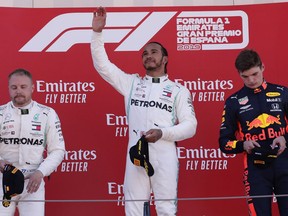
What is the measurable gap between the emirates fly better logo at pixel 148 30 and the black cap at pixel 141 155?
1.12 m

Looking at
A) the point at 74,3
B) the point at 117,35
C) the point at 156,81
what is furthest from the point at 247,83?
the point at 74,3

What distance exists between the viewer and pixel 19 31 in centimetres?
459

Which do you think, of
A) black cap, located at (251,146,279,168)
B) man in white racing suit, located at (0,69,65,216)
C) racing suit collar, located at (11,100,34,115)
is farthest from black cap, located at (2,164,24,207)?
black cap, located at (251,146,279,168)

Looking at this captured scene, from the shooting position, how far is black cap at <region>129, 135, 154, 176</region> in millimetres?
3664

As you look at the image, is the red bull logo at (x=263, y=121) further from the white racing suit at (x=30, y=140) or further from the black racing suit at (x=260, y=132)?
the white racing suit at (x=30, y=140)

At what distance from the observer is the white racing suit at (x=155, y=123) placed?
3.77 metres

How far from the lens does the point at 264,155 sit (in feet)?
11.6

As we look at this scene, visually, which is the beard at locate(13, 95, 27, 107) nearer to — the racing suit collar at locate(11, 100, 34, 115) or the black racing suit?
the racing suit collar at locate(11, 100, 34, 115)

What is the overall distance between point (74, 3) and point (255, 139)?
1.75 m

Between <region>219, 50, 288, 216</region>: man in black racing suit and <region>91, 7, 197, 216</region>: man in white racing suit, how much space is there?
1.00 ft

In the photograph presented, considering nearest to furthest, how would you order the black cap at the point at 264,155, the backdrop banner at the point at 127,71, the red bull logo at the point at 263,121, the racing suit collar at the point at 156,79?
the black cap at the point at 264,155 → the red bull logo at the point at 263,121 → the racing suit collar at the point at 156,79 → the backdrop banner at the point at 127,71

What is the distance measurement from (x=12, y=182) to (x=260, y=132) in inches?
52.5

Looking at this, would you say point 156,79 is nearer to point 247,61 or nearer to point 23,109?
point 247,61

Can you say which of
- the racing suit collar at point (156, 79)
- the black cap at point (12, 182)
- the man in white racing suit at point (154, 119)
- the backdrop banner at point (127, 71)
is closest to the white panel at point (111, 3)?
the backdrop banner at point (127, 71)
